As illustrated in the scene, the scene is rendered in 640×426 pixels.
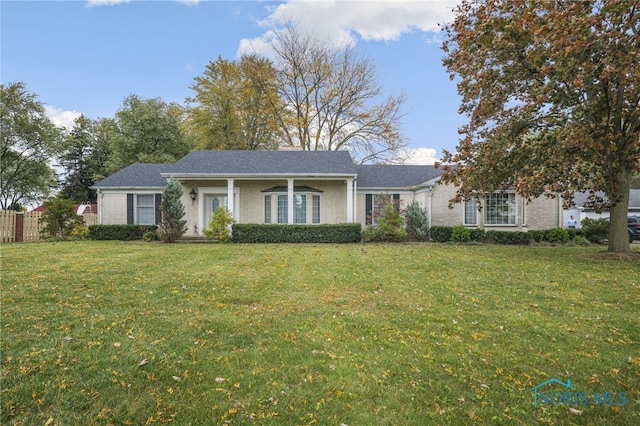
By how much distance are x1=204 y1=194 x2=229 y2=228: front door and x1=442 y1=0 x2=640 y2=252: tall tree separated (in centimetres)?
1143

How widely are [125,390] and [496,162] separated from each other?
11136mm

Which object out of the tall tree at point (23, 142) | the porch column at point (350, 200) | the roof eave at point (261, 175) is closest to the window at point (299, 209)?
the roof eave at point (261, 175)

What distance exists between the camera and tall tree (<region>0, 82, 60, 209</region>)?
85.0ft

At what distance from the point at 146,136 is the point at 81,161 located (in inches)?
509

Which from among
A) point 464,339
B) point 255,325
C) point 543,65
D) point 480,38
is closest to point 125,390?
point 255,325

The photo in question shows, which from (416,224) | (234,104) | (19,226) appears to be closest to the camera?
(19,226)

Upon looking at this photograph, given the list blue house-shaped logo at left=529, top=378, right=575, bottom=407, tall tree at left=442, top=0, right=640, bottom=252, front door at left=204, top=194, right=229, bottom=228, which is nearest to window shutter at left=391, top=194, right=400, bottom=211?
tall tree at left=442, top=0, right=640, bottom=252

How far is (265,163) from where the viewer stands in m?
17.9

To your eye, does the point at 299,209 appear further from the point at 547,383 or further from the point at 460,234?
the point at 547,383

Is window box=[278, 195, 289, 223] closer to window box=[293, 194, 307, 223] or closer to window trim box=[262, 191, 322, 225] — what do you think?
window trim box=[262, 191, 322, 225]

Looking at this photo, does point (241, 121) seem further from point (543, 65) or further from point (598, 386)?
point (598, 386)

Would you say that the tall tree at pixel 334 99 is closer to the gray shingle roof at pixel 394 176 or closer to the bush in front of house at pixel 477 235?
the gray shingle roof at pixel 394 176

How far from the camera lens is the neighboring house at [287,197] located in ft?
54.8

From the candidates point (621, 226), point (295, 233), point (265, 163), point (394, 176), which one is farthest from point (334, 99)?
point (621, 226)
